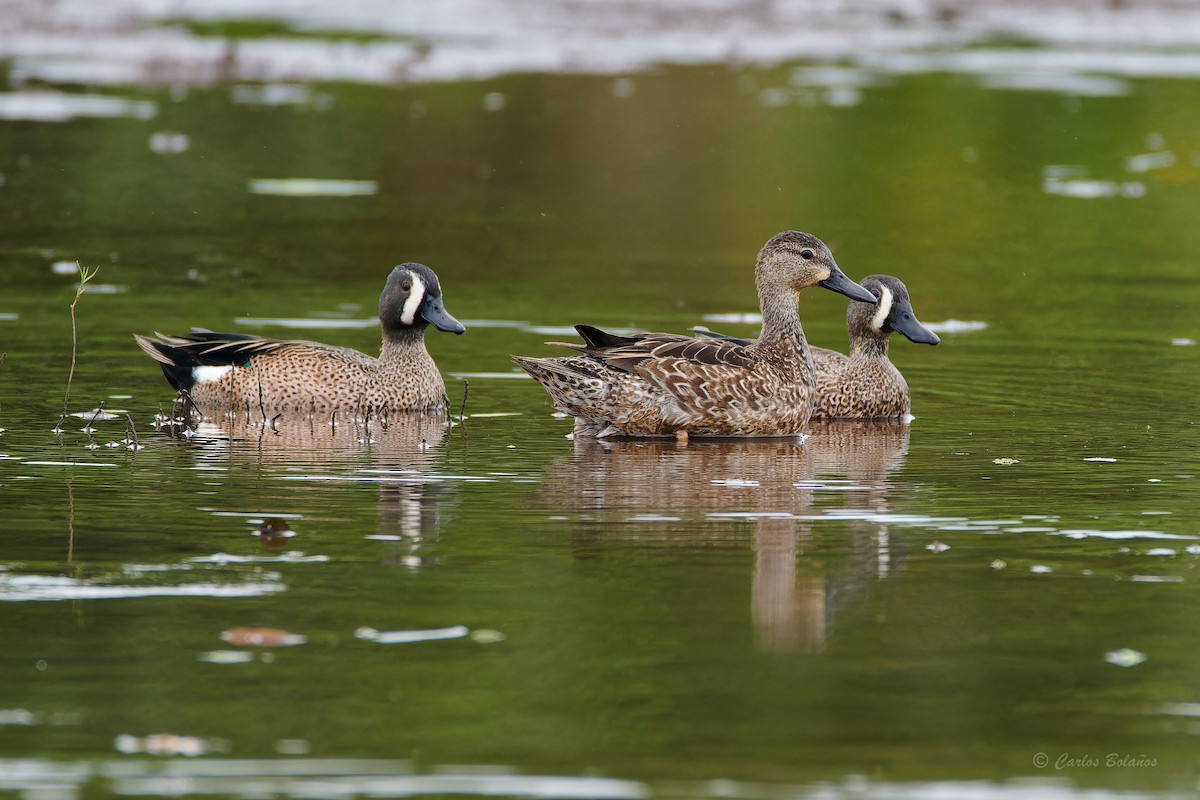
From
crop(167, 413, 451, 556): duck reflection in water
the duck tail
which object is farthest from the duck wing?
the duck tail

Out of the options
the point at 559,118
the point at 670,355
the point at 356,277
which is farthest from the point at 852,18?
the point at 670,355

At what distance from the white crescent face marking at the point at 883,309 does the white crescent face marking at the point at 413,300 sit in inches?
114

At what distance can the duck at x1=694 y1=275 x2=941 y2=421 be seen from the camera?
13.0m

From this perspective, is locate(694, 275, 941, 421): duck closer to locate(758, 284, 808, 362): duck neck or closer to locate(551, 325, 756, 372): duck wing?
locate(758, 284, 808, 362): duck neck

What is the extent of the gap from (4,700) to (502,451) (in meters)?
5.00

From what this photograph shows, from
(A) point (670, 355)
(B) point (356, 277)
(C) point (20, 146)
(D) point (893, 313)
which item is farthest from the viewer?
(C) point (20, 146)

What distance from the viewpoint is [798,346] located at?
12594mm

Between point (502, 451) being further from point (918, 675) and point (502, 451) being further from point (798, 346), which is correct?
point (918, 675)

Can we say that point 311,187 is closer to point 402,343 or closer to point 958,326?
point 958,326

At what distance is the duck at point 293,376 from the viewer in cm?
1266

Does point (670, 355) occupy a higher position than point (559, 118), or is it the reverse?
point (559, 118)

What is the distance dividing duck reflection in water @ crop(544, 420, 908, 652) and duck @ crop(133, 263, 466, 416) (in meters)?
1.39
